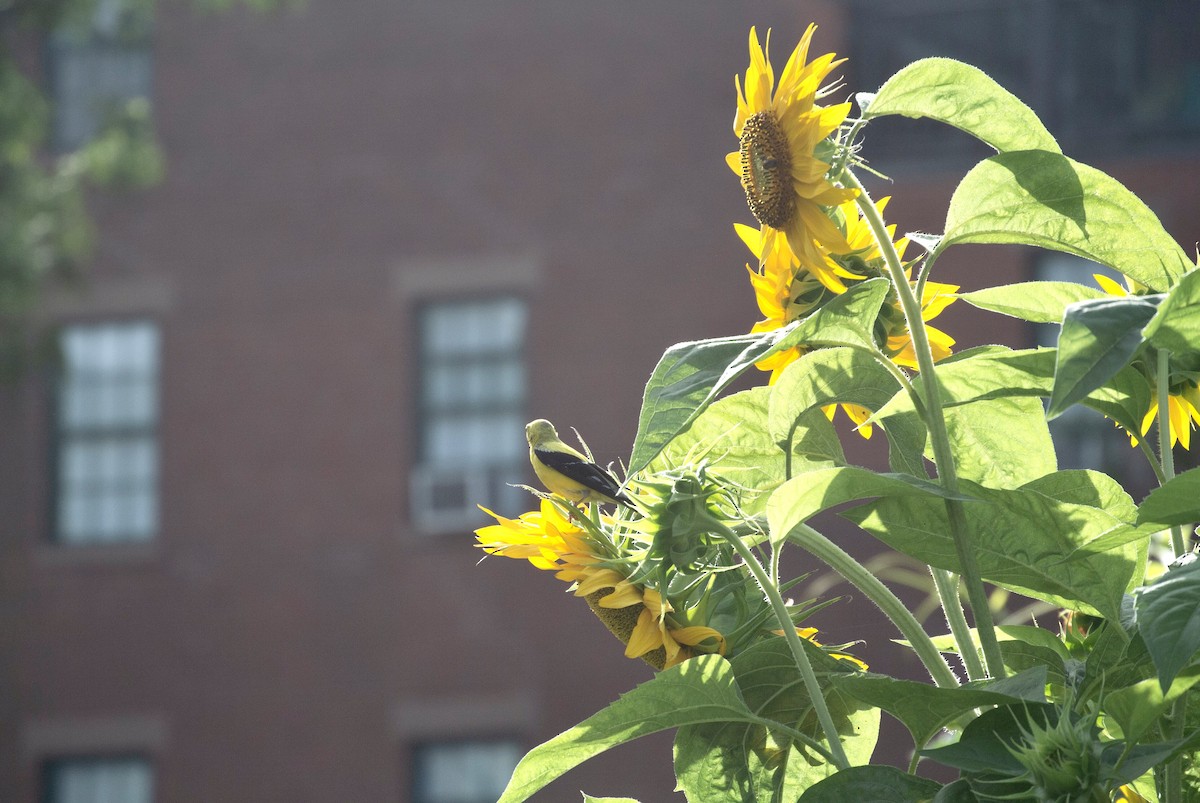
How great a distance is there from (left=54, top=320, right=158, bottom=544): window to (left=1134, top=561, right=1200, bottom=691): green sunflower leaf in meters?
10.8

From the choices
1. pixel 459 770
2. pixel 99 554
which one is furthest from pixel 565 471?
pixel 99 554

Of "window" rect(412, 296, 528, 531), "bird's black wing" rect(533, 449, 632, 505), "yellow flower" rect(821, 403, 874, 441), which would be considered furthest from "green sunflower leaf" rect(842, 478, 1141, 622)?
"window" rect(412, 296, 528, 531)

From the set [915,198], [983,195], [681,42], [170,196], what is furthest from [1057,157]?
[170,196]

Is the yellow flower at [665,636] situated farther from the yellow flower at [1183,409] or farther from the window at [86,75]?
the window at [86,75]

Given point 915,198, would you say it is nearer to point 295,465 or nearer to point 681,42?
point 681,42

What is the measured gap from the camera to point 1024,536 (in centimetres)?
67

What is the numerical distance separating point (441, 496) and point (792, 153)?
9.65 m

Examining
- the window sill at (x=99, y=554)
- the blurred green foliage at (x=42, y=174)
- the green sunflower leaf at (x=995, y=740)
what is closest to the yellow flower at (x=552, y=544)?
the green sunflower leaf at (x=995, y=740)

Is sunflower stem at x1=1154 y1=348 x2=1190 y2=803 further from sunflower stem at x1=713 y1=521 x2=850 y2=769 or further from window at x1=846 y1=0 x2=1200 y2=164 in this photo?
window at x1=846 y1=0 x2=1200 y2=164

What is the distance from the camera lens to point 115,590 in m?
10.6

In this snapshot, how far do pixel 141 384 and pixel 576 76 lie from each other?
386 centimetres

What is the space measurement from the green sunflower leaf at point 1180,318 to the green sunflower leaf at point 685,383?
14cm

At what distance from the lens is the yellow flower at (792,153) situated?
2.31ft

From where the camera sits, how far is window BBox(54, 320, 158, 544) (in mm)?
10867
